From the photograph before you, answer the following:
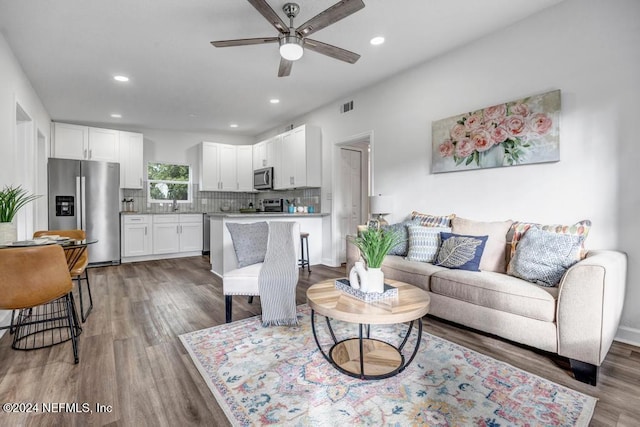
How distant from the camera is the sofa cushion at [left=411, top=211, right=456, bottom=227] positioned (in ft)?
10.4

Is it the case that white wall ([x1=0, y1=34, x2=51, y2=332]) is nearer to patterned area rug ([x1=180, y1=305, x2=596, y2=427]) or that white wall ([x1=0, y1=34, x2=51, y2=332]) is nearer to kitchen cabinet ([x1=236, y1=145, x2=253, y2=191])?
patterned area rug ([x1=180, y1=305, x2=596, y2=427])

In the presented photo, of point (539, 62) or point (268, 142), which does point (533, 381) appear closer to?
point (539, 62)

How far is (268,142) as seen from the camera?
6156 mm

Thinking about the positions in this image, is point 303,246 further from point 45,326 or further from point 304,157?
point 45,326

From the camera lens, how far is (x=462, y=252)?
264cm

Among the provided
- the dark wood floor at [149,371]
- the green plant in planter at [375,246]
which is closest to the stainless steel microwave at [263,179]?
the dark wood floor at [149,371]

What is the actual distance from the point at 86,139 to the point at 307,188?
4112mm

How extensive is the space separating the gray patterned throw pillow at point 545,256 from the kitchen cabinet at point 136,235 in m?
5.83

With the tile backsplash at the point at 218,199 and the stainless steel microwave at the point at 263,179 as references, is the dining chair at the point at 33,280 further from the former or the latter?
the stainless steel microwave at the point at 263,179

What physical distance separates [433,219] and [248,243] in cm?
198

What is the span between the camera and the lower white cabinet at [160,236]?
5.55 meters

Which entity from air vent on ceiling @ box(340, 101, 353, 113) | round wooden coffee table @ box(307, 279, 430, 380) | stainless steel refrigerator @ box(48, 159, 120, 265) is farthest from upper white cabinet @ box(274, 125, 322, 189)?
round wooden coffee table @ box(307, 279, 430, 380)

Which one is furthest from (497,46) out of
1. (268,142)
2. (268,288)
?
(268,142)

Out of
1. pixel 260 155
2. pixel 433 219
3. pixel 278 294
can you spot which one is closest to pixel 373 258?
pixel 278 294
